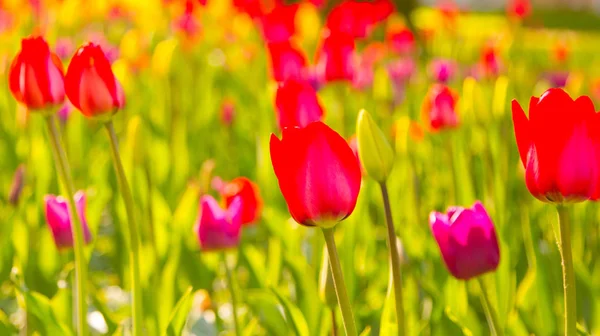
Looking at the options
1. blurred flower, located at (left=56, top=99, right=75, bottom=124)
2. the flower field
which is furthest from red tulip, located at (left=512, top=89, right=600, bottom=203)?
blurred flower, located at (left=56, top=99, right=75, bottom=124)

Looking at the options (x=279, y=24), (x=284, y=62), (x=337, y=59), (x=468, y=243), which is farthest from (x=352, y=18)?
(x=468, y=243)

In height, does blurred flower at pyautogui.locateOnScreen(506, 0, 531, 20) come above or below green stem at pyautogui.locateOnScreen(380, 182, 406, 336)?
above

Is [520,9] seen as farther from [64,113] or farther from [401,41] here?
[64,113]

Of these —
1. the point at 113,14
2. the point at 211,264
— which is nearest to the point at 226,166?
the point at 211,264

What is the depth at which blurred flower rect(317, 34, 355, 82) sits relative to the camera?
6.81ft

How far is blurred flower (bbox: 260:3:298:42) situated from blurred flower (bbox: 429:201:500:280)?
2.06 m

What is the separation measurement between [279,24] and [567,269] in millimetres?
2454

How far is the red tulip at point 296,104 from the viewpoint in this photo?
5.06ft

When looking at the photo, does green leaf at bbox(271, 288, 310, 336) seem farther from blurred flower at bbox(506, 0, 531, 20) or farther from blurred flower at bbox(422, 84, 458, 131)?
blurred flower at bbox(506, 0, 531, 20)

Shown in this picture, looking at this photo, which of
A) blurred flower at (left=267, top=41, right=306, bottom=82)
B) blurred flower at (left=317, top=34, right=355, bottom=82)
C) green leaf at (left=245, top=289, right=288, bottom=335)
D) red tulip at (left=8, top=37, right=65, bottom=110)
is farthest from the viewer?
blurred flower at (left=267, top=41, right=306, bottom=82)

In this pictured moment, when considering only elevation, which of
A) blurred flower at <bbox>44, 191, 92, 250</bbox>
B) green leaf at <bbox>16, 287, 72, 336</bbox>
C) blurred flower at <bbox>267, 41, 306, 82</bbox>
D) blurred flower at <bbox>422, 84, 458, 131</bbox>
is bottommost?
green leaf at <bbox>16, 287, 72, 336</bbox>

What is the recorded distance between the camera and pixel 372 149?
1.00m

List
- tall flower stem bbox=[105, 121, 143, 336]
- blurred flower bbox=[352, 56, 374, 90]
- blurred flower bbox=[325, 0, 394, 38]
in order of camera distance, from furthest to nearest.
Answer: blurred flower bbox=[325, 0, 394, 38]
blurred flower bbox=[352, 56, 374, 90]
tall flower stem bbox=[105, 121, 143, 336]

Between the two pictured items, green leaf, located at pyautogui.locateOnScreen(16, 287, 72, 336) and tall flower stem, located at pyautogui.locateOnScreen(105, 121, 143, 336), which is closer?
tall flower stem, located at pyautogui.locateOnScreen(105, 121, 143, 336)
